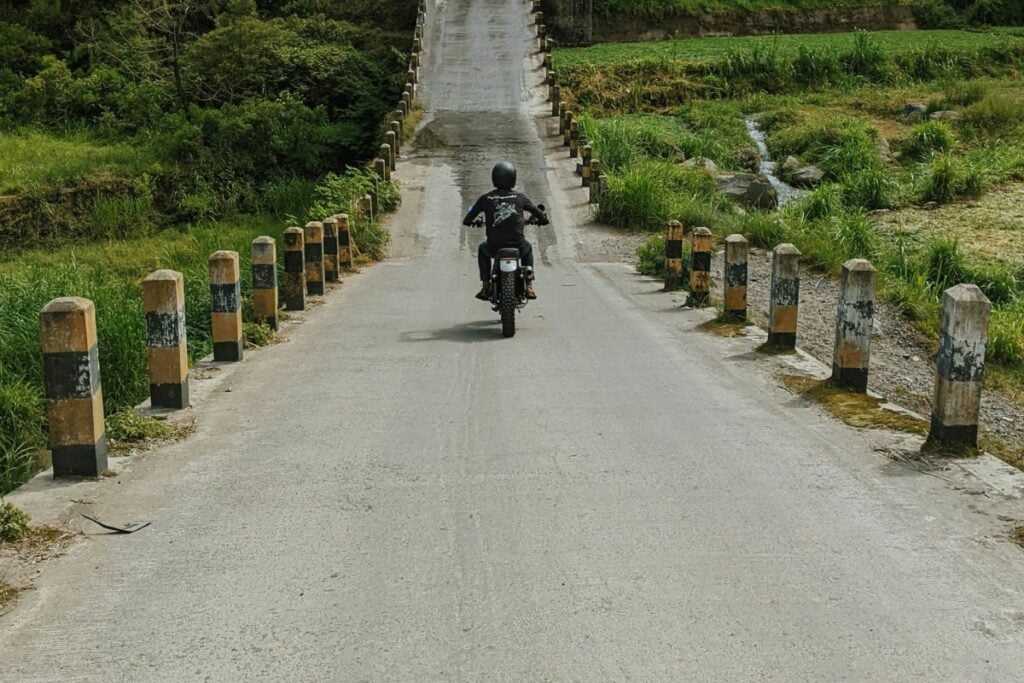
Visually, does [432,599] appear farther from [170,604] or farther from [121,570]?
[121,570]

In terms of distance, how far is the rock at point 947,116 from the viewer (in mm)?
33737

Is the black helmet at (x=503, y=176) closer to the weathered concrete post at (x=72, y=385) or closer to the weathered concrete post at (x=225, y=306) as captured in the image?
the weathered concrete post at (x=225, y=306)

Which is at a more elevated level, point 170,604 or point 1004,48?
point 1004,48

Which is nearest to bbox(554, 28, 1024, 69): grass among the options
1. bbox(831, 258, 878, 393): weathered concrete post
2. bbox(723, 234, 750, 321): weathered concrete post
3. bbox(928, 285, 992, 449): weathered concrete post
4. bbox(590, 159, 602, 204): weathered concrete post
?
bbox(590, 159, 602, 204): weathered concrete post

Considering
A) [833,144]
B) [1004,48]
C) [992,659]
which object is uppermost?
[1004,48]

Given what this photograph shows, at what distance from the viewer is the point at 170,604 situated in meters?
4.88

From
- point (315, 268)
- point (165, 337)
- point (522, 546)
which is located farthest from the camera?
point (315, 268)

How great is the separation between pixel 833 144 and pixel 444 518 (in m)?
28.6

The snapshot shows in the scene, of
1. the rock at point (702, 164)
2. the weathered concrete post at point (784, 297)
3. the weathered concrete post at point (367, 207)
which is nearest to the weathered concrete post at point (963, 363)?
the weathered concrete post at point (784, 297)

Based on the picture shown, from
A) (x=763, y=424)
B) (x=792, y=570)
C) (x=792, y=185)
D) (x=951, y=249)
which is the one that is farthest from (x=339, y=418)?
(x=792, y=185)

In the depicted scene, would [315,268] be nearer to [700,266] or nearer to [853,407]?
[700,266]

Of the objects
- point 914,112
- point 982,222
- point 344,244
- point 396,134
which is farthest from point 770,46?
point 344,244

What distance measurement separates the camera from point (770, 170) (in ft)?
105

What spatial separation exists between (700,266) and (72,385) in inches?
327
